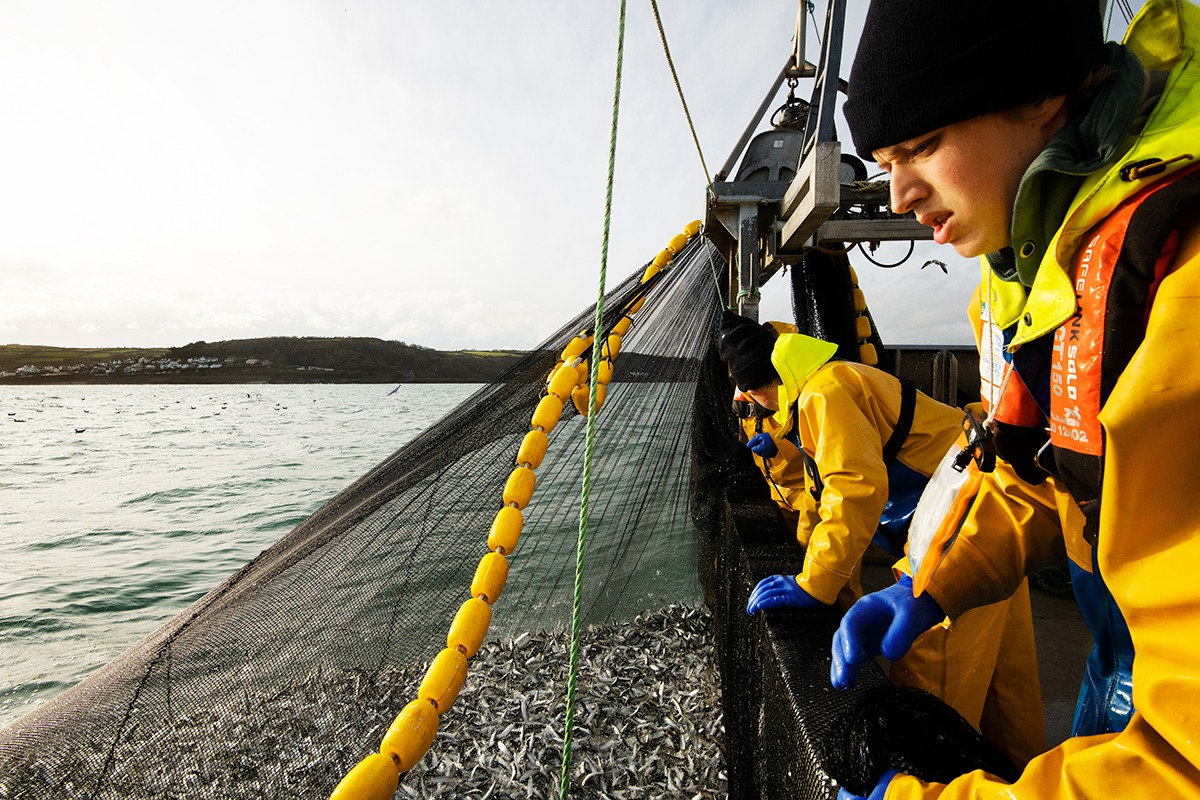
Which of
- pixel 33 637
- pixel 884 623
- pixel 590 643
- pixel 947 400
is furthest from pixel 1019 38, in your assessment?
pixel 33 637

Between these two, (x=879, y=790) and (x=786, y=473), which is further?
(x=786, y=473)

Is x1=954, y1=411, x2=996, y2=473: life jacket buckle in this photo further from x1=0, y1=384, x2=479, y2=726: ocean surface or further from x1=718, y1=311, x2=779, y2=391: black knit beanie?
x1=0, y1=384, x2=479, y2=726: ocean surface

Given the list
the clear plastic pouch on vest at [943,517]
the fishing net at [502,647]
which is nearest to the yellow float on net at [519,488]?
the fishing net at [502,647]

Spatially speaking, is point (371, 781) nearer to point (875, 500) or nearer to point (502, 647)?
point (875, 500)

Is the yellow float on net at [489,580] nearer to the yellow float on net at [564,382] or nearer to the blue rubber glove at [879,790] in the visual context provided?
the yellow float on net at [564,382]

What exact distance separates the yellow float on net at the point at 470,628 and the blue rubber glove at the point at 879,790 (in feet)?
3.48

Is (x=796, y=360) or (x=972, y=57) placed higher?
(x=972, y=57)

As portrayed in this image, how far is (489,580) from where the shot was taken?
2.01m

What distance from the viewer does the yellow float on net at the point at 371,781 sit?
55.5 inches

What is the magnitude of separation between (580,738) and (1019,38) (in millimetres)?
3933

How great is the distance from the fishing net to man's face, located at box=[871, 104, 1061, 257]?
1196 mm

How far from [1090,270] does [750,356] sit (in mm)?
2161

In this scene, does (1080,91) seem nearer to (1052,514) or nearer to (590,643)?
(1052,514)

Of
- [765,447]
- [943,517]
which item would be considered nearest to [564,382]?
[765,447]
